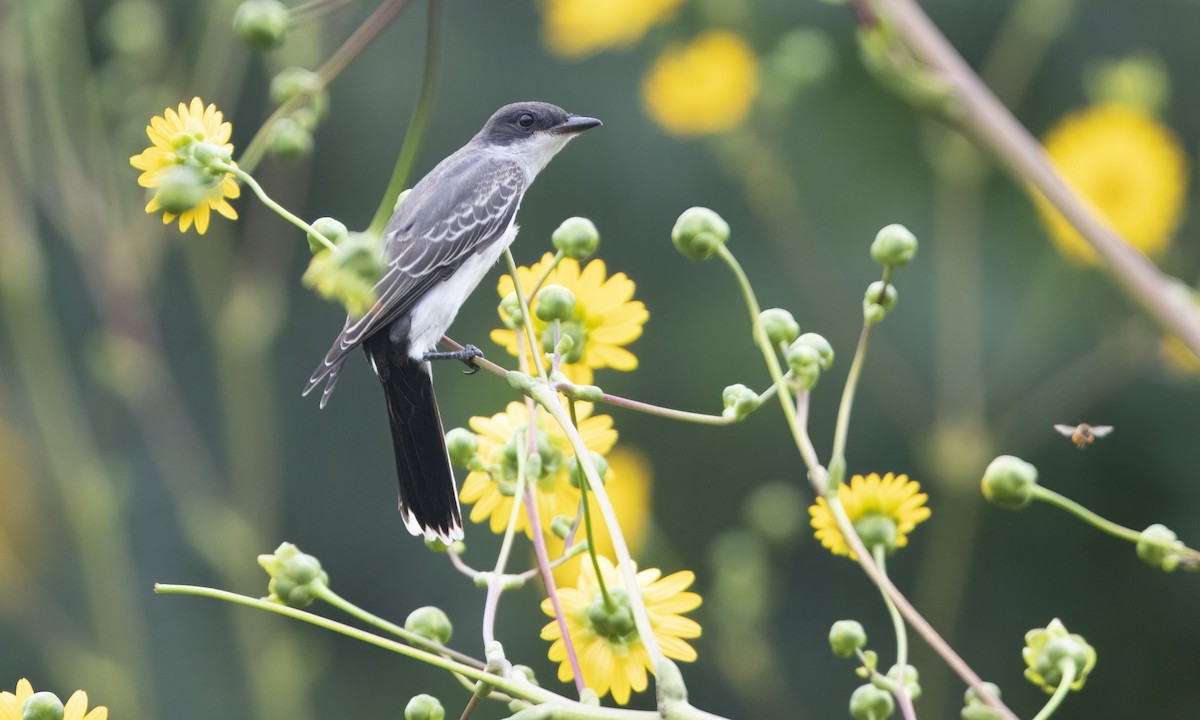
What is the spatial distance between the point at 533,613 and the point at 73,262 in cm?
175

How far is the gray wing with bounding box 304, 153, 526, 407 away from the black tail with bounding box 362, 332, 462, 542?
0.11 meters

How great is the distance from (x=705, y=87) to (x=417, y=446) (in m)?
1.62

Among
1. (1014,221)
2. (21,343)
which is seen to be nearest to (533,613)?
(21,343)

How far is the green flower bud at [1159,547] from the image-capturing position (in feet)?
3.39

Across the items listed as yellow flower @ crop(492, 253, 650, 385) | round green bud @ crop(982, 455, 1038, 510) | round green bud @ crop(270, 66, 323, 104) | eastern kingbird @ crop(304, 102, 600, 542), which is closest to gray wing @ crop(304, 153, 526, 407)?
eastern kingbird @ crop(304, 102, 600, 542)

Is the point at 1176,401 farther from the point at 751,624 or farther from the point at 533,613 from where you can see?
the point at 533,613

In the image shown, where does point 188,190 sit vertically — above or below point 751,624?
above

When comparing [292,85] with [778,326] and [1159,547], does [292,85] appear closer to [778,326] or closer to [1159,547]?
[778,326]

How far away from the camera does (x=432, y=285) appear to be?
2398 millimetres

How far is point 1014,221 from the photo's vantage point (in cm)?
392

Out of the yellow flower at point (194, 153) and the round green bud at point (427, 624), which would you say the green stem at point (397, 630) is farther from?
the yellow flower at point (194, 153)

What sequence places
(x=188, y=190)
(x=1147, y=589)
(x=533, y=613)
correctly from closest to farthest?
1. (x=188, y=190)
2. (x=1147, y=589)
3. (x=533, y=613)

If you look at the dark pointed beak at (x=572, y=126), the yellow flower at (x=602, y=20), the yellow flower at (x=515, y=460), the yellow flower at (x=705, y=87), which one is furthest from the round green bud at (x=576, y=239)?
the yellow flower at (x=602, y=20)

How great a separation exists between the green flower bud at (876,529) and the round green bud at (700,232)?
0.28 meters
